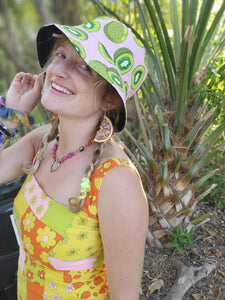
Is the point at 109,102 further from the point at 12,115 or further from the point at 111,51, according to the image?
the point at 12,115

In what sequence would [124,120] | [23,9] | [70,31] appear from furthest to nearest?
[23,9] < [124,120] < [70,31]

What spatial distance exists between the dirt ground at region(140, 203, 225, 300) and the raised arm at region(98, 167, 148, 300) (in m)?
0.79

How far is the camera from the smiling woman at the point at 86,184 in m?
1.31

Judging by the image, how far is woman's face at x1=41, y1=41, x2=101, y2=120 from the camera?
4.41ft

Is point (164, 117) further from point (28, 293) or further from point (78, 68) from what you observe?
point (28, 293)

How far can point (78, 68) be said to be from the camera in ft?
4.51

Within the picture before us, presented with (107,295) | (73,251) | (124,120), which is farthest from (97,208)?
(107,295)

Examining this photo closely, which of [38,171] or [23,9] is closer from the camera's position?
[38,171]

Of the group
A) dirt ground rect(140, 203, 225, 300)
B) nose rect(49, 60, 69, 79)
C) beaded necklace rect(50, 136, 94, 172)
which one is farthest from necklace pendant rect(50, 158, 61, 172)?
dirt ground rect(140, 203, 225, 300)

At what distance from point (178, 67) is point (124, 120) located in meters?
0.87

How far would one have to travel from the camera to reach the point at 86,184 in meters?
1.33

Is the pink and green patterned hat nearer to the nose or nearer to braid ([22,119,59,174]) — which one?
the nose

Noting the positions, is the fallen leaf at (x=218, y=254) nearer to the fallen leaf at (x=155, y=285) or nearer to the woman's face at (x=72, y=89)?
the fallen leaf at (x=155, y=285)

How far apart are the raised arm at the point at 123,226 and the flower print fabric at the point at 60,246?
0.16 feet
